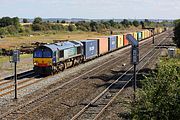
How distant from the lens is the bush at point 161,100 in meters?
10.8

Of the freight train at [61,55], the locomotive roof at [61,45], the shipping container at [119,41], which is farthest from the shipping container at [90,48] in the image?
the shipping container at [119,41]

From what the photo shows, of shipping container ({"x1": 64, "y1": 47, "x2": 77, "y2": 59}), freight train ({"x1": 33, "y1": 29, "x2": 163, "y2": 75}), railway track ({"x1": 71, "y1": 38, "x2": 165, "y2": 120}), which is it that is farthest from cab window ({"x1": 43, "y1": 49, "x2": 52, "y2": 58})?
railway track ({"x1": 71, "y1": 38, "x2": 165, "y2": 120})

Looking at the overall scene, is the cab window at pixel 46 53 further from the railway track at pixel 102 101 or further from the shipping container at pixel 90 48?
the shipping container at pixel 90 48

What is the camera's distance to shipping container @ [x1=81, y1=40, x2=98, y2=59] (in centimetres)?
4616

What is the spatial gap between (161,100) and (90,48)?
37.8 meters

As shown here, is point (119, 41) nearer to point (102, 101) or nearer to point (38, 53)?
point (38, 53)

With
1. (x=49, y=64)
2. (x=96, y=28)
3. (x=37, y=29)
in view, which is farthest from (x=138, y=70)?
(x=96, y=28)

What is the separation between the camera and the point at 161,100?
11062 mm

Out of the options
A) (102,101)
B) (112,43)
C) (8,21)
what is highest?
(8,21)

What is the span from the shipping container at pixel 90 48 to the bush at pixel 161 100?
33.9 metres

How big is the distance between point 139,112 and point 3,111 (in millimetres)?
11246

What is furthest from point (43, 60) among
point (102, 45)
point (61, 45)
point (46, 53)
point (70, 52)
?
point (102, 45)

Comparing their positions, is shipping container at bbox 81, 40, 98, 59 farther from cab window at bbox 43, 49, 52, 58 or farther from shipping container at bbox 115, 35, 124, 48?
shipping container at bbox 115, 35, 124, 48

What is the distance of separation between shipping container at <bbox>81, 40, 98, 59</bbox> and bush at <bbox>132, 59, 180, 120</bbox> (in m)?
33.9
